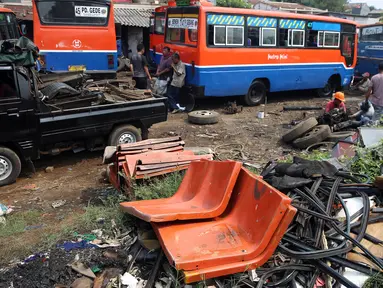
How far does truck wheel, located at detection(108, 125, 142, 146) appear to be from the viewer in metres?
6.91

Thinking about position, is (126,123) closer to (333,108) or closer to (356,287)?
(333,108)

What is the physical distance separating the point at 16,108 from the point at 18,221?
73.8 inches

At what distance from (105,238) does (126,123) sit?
11.5 ft

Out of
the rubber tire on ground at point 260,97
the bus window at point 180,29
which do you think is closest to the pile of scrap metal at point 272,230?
the bus window at point 180,29

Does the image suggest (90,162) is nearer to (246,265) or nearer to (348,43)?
(246,265)

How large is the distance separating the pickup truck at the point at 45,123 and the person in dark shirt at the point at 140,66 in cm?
339

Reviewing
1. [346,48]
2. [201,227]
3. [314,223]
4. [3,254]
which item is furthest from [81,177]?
[346,48]

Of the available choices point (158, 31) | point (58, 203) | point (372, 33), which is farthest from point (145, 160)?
point (372, 33)

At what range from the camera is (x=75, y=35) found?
34.5 ft

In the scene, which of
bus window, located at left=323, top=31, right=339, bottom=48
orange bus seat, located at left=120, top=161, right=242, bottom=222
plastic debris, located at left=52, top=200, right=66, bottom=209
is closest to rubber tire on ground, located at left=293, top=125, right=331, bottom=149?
orange bus seat, located at left=120, top=161, right=242, bottom=222

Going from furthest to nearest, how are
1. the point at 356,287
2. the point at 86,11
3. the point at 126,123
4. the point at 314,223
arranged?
the point at 86,11 → the point at 126,123 → the point at 314,223 → the point at 356,287

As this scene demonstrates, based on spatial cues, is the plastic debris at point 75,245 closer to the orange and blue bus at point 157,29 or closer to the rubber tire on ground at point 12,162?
the rubber tire on ground at point 12,162

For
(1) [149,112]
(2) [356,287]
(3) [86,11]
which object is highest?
(3) [86,11]

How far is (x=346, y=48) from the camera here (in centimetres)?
1286
